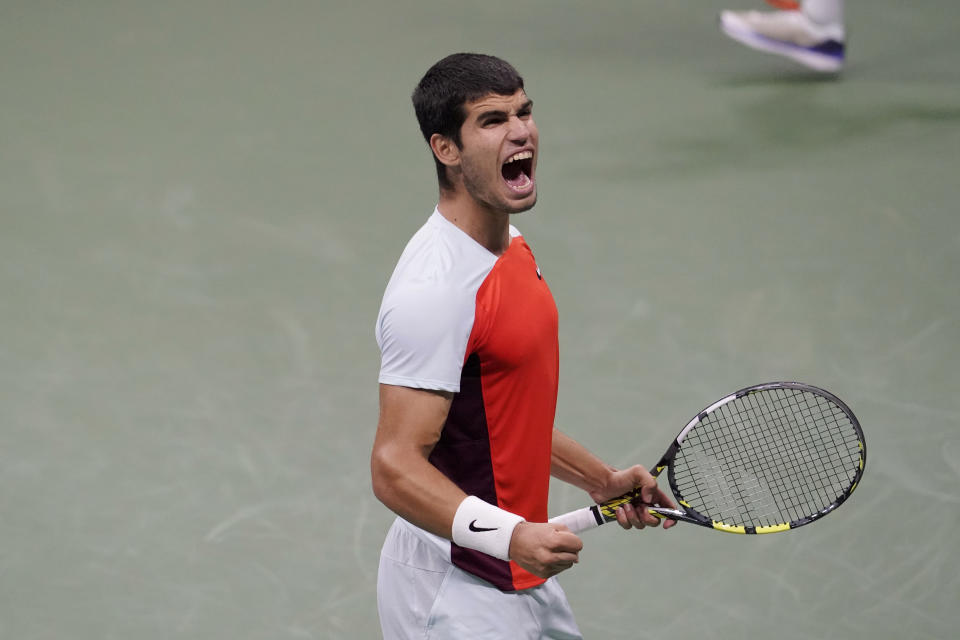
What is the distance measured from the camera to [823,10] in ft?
23.3

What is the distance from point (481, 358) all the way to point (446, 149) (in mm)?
424

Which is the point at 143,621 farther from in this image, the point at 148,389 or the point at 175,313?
the point at 175,313

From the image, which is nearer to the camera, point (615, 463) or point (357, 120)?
point (615, 463)

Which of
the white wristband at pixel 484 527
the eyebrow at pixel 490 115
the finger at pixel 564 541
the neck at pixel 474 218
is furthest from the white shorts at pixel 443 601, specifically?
the eyebrow at pixel 490 115

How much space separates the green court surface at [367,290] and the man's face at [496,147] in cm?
168

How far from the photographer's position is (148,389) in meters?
4.79

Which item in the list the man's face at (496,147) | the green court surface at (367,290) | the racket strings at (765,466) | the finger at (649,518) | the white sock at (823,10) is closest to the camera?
the man's face at (496,147)

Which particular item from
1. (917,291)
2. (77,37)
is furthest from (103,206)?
(917,291)

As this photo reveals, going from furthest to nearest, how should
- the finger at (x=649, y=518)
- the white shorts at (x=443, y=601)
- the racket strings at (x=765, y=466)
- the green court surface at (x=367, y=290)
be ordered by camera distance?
the green court surface at (x=367, y=290)
the racket strings at (x=765, y=466)
the finger at (x=649, y=518)
the white shorts at (x=443, y=601)

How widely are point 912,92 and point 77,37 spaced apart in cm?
477

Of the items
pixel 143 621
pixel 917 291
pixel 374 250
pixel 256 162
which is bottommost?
pixel 143 621

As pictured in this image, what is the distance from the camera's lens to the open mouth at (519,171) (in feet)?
8.40

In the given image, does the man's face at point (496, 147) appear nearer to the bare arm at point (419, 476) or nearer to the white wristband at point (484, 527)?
the bare arm at point (419, 476)

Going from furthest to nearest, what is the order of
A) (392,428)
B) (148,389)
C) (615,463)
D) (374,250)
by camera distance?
(374,250), (148,389), (615,463), (392,428)
